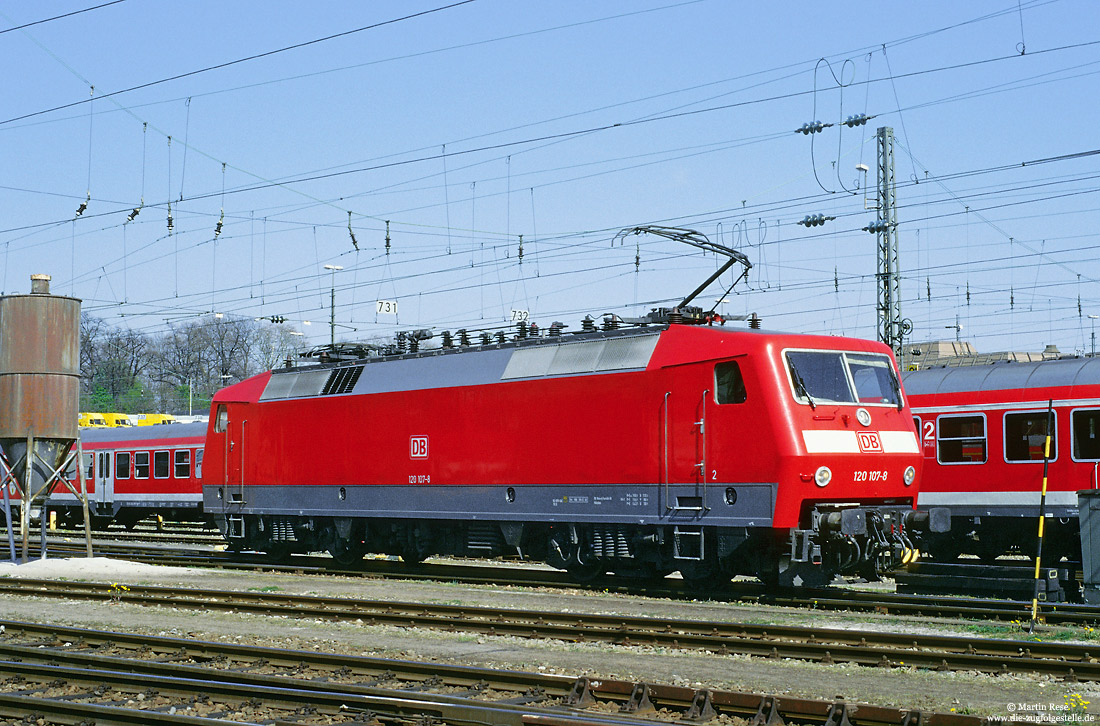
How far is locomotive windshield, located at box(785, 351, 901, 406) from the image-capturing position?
1714 centimetres

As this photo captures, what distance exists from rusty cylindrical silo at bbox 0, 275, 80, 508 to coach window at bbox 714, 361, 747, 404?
48.9 ft

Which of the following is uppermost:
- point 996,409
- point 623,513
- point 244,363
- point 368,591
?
point 244,363

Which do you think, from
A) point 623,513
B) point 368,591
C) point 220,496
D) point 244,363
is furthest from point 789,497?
point 244,363

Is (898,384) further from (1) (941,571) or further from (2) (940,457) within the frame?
(2) (940,457)

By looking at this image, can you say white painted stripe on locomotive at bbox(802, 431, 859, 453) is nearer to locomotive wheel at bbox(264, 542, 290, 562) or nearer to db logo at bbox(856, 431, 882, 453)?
db logo at bbox(856, 431, 882, 453)

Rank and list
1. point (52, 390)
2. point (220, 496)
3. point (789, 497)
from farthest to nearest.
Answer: point (220, 496) < point (52, 390) < point (789, 497)

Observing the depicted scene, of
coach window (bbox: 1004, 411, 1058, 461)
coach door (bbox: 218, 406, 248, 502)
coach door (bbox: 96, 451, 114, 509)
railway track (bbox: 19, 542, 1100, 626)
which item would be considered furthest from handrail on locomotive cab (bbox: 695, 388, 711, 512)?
coach door (bbox: 96, 451, 114, 509)

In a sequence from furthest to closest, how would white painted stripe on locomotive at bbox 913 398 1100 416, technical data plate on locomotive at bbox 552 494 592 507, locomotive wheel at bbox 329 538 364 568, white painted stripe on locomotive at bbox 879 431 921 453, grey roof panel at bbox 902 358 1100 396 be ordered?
locomotive wheel at bbox 329 538 364 568
grey roof panel at bbox 902 358 1100 396
white painted stripe on locomotive at bbox 913 398 1100 416
technical data plate on locomotive at bbox 552 494 592 507
white painted stripe on locomotive at bbox 879 431 921 453

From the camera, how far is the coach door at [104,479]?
41.2 meters

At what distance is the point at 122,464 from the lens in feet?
134

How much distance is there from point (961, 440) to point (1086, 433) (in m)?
2.46

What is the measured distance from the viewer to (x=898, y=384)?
18391 mm

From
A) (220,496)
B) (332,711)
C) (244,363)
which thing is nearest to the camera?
(332,711)

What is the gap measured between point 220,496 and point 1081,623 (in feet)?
61.6
